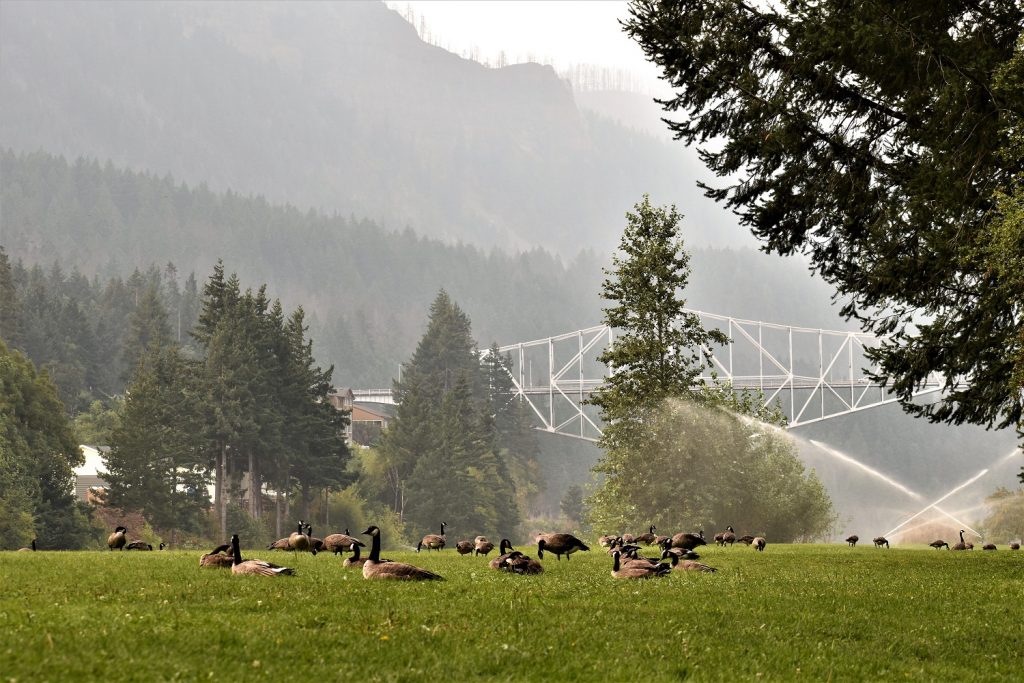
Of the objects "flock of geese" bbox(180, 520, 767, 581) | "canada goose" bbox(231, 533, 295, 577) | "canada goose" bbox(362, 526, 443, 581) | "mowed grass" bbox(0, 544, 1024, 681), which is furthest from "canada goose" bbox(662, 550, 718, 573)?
"canada goose" bbox(231, 533, 295, 577)

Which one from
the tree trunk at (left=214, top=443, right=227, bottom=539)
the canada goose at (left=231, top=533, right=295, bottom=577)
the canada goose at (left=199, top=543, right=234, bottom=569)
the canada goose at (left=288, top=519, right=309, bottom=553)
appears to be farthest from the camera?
the tree trunk at (left=214, top=443, right=227, bottom=539)

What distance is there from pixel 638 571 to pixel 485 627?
7.71 m

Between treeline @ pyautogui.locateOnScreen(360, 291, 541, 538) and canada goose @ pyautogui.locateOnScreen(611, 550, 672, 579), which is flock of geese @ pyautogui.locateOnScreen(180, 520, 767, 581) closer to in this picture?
canada goose @ pyautogui.locateOnScreen(611, 550, 672, 579)

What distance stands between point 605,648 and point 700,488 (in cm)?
5763

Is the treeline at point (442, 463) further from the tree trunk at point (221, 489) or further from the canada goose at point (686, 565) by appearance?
the canada goose at point (686, 565)

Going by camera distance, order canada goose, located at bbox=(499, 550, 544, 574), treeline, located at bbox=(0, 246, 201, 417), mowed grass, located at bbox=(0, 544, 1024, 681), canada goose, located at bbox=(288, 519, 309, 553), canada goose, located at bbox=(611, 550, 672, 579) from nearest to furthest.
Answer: mowed grass, located at bbox=(0, 544, 1024, 681) < canada goose, located at bbox=(611, 550, 672, 579) < canada goose, located at bbox=(499, 550, 544, 574) < canada goose, located at bbox=(288, 519, 309, 553) < treeline, located at bbox=(0, 246, 201, 417)

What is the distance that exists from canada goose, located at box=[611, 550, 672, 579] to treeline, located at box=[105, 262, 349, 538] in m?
81.7

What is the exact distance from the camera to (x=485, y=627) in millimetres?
14320

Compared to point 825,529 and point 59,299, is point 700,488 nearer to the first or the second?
point 825,529

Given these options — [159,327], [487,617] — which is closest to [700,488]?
[487,617]

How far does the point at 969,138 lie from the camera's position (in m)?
28.3

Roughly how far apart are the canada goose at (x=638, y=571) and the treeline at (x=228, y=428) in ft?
268

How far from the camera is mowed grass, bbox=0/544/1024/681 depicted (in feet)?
38.4

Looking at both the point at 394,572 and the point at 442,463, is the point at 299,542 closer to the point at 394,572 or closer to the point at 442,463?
the point at 394,572
